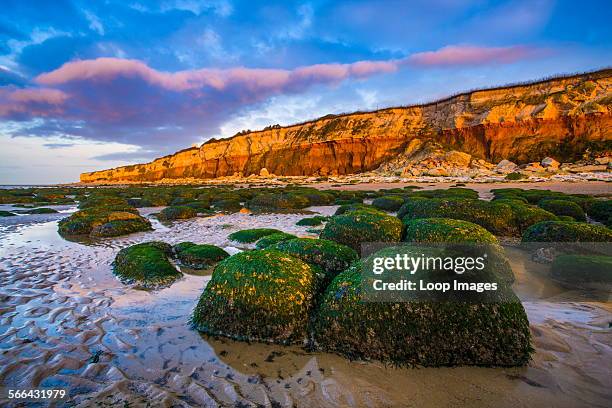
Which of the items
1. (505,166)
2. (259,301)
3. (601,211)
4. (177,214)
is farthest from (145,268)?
(505,166)

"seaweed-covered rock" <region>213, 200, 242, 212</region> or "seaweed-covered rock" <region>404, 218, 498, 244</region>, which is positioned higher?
"seaweed-covered rock" <region>404, 218, 498, 244</region>

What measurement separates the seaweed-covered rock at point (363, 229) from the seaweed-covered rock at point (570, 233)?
2867 mm

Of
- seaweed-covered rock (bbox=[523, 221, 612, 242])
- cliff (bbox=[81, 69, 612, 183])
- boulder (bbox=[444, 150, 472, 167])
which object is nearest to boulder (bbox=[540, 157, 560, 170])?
cliff (bbox=[81, 69, 612, 183])

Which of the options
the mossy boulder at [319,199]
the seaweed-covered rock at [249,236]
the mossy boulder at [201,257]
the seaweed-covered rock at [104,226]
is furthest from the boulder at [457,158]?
the mossy boulder at [201,257]

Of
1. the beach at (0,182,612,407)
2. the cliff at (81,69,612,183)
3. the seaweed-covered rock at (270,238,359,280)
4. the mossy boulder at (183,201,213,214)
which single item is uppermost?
the cliff at (81,69,612,183)

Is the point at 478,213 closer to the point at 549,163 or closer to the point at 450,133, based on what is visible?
the point at 549,163

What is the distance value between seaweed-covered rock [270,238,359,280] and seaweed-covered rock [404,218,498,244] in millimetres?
1389

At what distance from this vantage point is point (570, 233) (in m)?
5.86

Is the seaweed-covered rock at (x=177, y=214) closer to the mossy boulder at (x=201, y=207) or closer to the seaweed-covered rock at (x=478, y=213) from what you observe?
the mossy boulder at (x=201, y=207)

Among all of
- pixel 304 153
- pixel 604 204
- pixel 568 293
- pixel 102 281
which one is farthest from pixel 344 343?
pixel 304 153

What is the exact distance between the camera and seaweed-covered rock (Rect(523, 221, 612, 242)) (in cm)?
571

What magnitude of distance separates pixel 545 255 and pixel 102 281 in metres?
7.96

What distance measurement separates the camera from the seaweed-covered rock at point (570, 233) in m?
5.71

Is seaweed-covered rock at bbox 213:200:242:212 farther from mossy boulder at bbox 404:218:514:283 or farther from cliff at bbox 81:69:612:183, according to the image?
cliff at bbox 81:69:612:183
